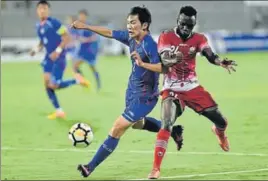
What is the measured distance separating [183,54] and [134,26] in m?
0.94

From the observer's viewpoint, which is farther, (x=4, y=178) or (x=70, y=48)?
(x=70, y=48)

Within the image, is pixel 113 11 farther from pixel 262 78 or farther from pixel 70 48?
pixel 262 78

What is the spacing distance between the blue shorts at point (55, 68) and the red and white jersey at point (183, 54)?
26.0 ft

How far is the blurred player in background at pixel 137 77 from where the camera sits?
33.4ft

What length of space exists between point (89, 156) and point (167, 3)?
33.4m

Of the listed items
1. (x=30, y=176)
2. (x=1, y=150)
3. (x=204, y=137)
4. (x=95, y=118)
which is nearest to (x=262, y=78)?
(x=95, y=118)

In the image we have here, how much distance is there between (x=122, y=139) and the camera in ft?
48.0

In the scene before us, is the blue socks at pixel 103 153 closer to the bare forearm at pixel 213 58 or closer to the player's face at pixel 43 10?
the bare forearm at pixel 213 58

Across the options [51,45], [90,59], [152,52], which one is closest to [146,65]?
[152,52]

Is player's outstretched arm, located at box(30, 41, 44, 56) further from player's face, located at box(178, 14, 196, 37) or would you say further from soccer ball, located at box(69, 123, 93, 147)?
player's face, located at box(178, 14, 196, 37)

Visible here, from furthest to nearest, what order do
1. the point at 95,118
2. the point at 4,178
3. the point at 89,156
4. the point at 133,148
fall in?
1. the point at 95,118
2. the point at 133,148
3. the point at 89,156
4. the point at 4,178

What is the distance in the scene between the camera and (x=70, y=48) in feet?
115

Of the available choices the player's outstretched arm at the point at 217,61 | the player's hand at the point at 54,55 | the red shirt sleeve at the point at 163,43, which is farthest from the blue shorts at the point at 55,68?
the player's outstretched arm at the point at 217,61

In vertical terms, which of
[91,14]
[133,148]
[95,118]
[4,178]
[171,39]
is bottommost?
[91,14]
